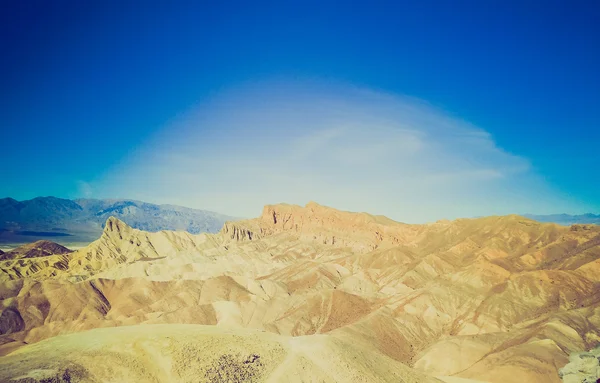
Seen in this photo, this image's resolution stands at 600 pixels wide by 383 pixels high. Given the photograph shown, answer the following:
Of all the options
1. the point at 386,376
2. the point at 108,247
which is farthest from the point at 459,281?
the point at 108,247

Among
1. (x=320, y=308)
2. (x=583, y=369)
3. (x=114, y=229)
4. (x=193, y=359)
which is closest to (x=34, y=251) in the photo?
(x=114, y=229)

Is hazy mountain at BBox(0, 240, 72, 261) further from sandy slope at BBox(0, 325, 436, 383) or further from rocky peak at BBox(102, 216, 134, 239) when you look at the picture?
sandy slope at BBox(0, 325, 436, 383)

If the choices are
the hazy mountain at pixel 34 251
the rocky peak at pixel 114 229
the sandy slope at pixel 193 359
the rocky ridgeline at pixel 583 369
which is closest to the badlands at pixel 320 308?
the sandy slope at pixel 193 359

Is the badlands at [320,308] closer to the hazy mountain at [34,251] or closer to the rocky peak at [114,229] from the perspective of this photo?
the rocky peak at [114,229]

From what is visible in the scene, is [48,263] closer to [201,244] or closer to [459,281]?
[201,244]

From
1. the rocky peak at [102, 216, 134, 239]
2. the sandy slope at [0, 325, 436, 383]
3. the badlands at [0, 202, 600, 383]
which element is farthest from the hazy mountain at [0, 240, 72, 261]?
the sandy slope at [0, 325, 436, 383]
